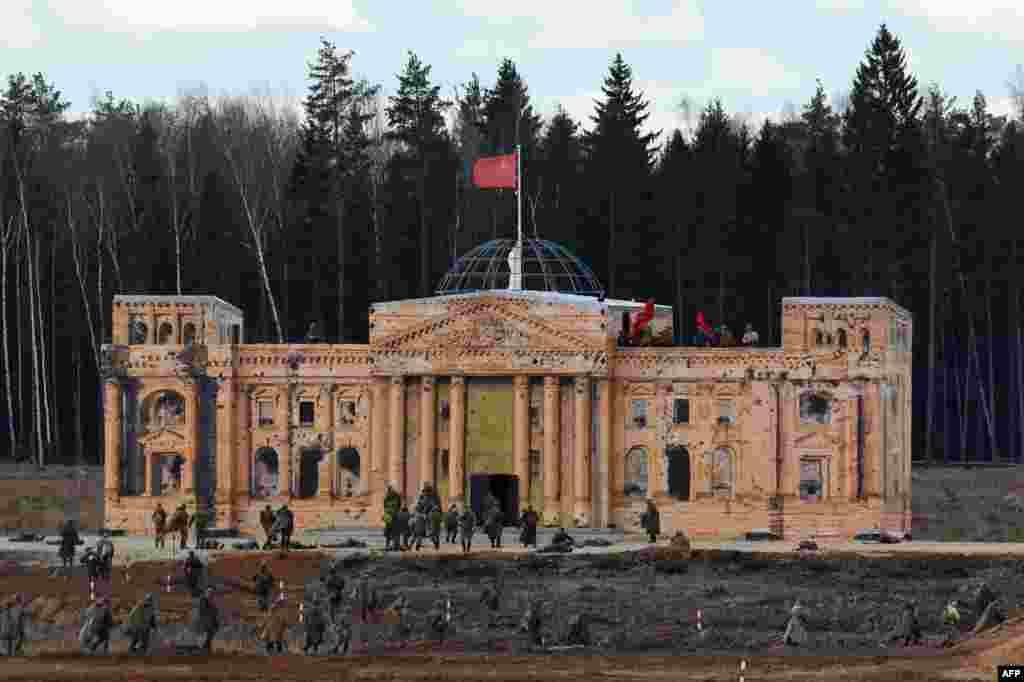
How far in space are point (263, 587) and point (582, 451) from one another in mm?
18671

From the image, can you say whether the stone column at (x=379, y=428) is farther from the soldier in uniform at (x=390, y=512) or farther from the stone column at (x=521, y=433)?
the stone column at (x=521, y=433)

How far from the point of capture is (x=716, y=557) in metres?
87.5

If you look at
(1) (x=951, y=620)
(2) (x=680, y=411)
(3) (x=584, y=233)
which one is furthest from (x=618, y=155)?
(1) (x=951, y=620)

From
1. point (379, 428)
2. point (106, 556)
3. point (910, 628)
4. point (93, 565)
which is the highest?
point (379, 428)

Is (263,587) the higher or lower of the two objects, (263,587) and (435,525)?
the lower

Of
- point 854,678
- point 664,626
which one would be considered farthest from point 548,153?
point 854,678

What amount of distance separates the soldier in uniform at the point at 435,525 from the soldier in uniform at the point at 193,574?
9.07m

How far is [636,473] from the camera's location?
9806 centimetres

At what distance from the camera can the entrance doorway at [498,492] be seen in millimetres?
97688

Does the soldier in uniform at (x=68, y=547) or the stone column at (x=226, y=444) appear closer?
the soldier in uniform at (x=68, y=547)

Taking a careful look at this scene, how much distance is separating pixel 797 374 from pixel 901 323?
16.4 feet

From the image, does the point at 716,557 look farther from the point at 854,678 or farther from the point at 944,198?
the point at 944,198

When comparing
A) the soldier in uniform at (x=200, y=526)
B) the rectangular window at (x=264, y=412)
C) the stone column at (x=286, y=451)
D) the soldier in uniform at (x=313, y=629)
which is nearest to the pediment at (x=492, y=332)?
the stone column at (x=286, y=451)

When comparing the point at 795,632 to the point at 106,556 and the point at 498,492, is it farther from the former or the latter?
A: the point at 498,492
